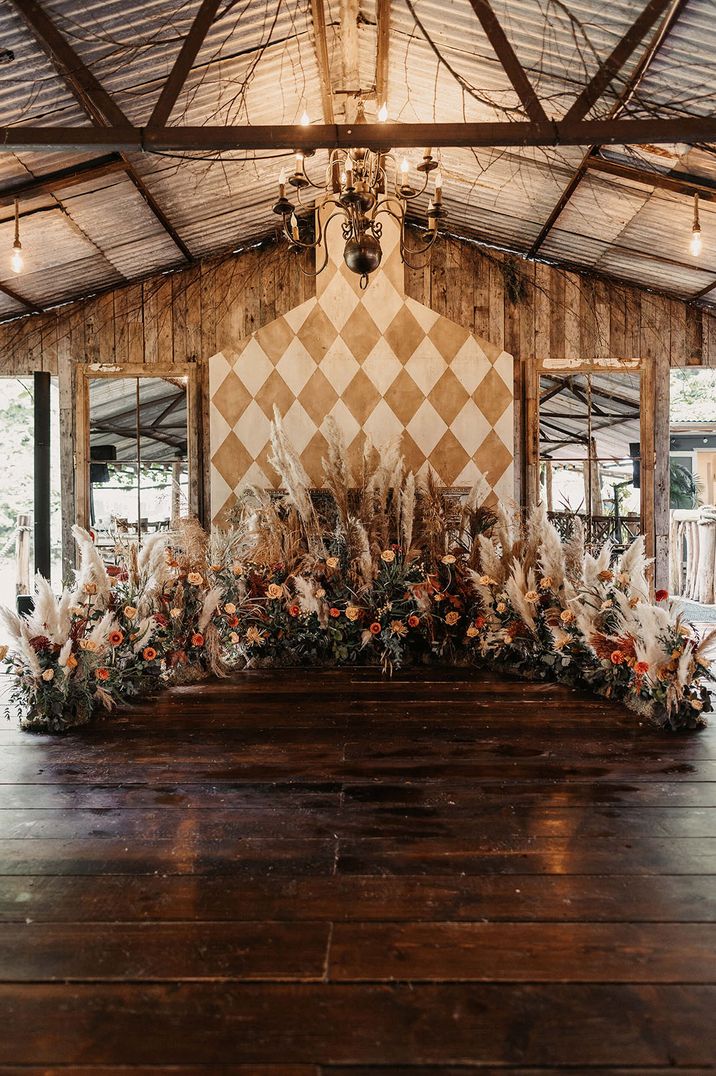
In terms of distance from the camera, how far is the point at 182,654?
10.9 ft

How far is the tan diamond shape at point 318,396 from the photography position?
5.15 meters

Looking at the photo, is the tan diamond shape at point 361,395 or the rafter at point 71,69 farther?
the tan diamond shape at point 361,395

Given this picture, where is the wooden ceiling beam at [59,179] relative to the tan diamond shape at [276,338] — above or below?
above

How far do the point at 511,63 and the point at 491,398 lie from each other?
2789 millimetres

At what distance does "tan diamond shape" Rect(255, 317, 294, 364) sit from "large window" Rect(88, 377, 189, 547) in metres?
0.78

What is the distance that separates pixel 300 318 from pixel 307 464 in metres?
1.07

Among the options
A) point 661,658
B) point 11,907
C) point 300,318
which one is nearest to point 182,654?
point 11,907

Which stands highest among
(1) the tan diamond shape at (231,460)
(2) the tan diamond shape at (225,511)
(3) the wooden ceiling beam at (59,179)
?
(3) the wooden ceiling beam at (59,179)

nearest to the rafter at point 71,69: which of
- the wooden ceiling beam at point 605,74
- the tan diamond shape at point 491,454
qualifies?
the wooden ceiling beam at point 605,74

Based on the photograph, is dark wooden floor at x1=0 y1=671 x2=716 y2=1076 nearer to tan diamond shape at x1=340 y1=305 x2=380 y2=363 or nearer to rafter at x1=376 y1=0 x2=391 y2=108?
rafter at x1=376 y1=0 x2=391 y2=108

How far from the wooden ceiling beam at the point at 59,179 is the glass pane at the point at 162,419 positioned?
178cm

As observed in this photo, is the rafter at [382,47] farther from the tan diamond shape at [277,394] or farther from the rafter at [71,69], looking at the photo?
the tan diamond shape at [277,394]

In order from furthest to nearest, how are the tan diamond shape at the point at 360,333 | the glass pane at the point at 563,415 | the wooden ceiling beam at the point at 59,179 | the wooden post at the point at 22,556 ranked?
the wooden post at the point at 22,556 → the glass pane at the point at 563,415 → the tan diamond shape at the point at 360,333 → the wooden ceiling beam at the point at 59,179

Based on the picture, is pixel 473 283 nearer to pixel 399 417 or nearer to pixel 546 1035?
pixel 399 417
